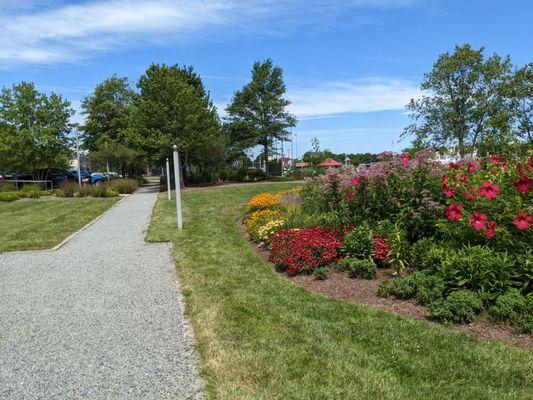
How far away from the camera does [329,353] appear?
357cm

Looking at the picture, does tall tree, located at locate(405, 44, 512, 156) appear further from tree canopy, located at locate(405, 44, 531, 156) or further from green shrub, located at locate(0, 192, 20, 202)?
green shrub, located at locate(0, 192, 20, 202)

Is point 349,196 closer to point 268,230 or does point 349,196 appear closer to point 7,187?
point 268,230

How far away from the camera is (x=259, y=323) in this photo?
4328 mm

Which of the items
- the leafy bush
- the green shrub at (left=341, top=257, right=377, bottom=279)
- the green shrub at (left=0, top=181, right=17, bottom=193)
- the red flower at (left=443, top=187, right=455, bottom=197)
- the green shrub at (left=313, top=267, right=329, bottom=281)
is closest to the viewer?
the leafy bush

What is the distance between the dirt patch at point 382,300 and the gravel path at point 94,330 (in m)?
1.79

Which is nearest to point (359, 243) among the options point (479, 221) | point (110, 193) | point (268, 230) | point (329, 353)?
point (479, 221)

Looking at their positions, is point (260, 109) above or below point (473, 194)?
above

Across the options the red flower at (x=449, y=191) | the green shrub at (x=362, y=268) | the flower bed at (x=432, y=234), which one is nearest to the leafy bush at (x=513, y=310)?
the flower bed at (x=432, y=234)

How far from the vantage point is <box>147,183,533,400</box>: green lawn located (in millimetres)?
3031

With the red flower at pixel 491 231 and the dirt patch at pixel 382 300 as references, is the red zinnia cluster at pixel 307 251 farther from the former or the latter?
the red flower at pixel 491 231

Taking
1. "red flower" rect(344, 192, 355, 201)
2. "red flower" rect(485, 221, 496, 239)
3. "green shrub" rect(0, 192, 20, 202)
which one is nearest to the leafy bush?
"red flower" rect(485, 221, 496, 239)

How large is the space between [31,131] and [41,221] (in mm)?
18118

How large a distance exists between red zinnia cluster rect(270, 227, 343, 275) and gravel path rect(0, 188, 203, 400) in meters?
1.65

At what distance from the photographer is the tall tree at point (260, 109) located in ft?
131
